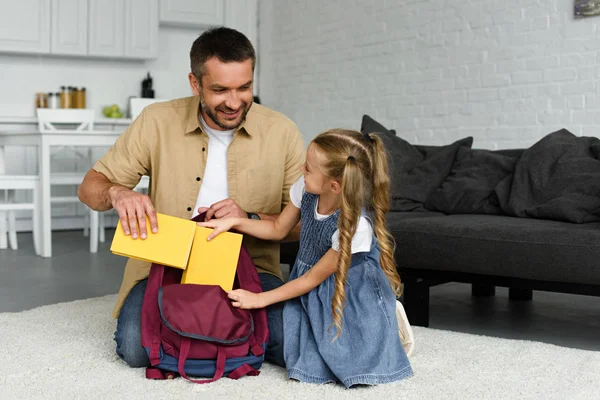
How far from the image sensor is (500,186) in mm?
3607

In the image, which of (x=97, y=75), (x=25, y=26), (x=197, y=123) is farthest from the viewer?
(x=97, y=75)

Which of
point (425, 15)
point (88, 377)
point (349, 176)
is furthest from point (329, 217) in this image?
point (425, 15)

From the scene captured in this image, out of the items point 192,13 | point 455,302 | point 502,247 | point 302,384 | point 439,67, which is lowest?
point 455,302

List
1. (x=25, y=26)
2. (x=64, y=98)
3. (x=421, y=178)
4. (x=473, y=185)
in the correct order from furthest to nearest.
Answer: (x=64, y=98) < (x=25, y=26) < (x=421, y=178) < (x=473, y=185)

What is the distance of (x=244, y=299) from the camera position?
2166 mm

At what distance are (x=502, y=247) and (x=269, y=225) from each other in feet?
3.24

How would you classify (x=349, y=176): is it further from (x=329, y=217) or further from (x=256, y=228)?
(x=256, y=228)

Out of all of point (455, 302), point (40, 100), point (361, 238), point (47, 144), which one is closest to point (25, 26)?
point (40, 100)

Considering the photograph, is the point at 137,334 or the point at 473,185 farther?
the point at 473,185

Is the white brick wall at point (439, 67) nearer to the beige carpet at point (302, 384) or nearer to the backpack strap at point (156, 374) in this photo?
the beige carpet at point (302, 384)

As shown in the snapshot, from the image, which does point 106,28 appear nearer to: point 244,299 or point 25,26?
point 25,26

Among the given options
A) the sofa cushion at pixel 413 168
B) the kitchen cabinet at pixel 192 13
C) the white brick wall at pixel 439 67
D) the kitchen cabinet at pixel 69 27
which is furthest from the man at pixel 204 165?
the kitchen cabinet at pixel 192 13

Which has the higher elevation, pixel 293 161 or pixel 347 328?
pixel 293 161

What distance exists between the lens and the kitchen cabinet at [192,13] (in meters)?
7.00
